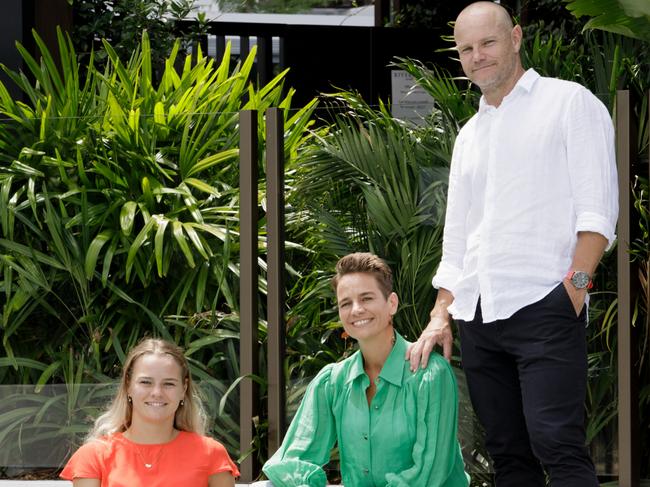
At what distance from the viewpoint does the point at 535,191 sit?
3266 mm

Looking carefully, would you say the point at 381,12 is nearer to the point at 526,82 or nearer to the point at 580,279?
the point at 526,82

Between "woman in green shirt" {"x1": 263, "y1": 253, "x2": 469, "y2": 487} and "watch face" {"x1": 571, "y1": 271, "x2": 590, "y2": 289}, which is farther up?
"watch face" {"x1": 571, "y1": 271, "x2": 590, "y2": 289}

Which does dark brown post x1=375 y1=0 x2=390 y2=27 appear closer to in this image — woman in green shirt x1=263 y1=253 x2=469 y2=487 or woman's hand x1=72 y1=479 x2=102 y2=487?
woman in green shirt x1=263 y1=253 x2=469 y2=487

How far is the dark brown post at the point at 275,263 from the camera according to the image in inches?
191

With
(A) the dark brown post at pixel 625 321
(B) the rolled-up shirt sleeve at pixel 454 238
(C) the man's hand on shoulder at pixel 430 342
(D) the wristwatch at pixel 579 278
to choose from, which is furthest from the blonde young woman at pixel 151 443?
(A) the dark brown post at pixel 625 321

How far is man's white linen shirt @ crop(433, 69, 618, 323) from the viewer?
3195mm

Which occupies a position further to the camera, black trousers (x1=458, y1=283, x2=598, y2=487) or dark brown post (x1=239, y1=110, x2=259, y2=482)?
dark brown post (x1=239, y1=110, x2=259, y2=482)

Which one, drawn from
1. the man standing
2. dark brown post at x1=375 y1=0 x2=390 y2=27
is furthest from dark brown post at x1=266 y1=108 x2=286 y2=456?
dark brown post at x1=375 y1=0 x2=390 y2=27

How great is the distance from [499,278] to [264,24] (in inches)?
281

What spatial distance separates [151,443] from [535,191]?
4.62 ft

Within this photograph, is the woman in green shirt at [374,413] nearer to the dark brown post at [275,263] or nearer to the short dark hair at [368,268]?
the short dark hair at [368,268]

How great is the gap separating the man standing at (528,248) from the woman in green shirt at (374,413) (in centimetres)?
12

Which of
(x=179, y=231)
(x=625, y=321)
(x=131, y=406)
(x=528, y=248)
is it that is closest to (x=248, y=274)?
(x=179, y=231)

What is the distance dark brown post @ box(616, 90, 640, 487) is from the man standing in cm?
129
